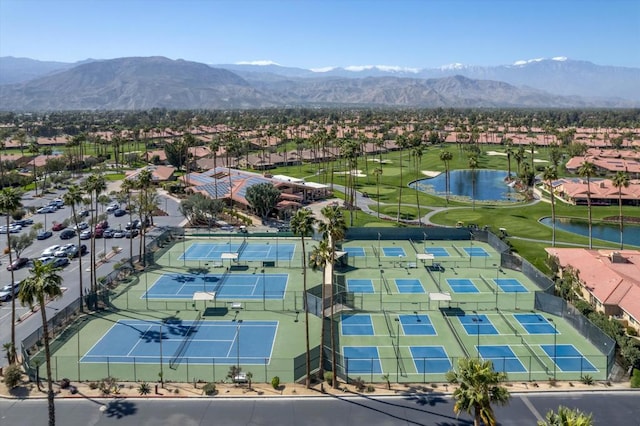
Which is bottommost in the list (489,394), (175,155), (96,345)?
(96,345)

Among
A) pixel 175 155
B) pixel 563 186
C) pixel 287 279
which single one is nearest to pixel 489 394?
pixel 287 279

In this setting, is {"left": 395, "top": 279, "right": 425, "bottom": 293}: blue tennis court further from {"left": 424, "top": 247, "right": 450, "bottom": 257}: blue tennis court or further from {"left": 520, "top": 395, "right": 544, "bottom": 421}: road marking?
{"left": 520, "top": 395, "right": 544, "bottom": 421}: road marking

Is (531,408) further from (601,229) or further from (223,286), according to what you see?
(601,229)

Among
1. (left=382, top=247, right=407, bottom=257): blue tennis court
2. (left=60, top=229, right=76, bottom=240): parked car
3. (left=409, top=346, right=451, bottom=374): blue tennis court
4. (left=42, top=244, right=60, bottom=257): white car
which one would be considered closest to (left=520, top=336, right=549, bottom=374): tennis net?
(left=409, top=346, right=451, bottom=374): blue tennis court

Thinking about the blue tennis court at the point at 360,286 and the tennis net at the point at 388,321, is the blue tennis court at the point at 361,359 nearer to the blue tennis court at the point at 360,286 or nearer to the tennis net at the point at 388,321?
the tennis net at the point at 388,321

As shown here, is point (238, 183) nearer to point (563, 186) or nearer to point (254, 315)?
point (254, 315)
